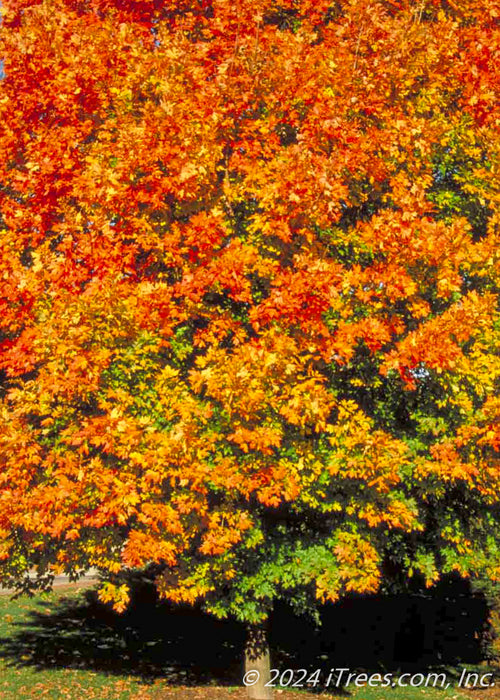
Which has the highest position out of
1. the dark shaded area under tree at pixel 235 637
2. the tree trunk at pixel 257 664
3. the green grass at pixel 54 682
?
the tree trunk at pixel 257 664

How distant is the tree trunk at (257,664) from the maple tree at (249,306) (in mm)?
1560

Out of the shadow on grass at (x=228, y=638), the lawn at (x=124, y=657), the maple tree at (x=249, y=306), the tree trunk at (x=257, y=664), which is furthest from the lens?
the shadow on grass at (x=228, y=638)

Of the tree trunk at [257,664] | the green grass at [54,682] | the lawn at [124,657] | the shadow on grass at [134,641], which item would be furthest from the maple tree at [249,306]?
the shadow on grass at [134,641]

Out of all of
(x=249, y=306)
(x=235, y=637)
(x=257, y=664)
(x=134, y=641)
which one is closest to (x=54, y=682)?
(x=257, y=664)

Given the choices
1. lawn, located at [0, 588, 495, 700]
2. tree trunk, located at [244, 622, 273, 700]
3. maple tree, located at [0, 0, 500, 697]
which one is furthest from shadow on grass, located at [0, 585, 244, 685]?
maple tree, located at [0, 0, 500, 697]

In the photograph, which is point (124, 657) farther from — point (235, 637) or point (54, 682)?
point (235, 637)

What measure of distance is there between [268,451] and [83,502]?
219 centimetres

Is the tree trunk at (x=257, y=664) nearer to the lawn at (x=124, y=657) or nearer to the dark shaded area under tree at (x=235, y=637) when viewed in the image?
the lawn at (x=124, y=657)

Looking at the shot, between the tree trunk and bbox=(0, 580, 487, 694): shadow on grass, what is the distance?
1694 millimetres

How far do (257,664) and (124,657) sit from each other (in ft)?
13.8

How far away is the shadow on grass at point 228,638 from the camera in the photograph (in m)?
13.6

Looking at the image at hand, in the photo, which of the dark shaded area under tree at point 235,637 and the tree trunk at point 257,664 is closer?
the tree trunk at point 257,664

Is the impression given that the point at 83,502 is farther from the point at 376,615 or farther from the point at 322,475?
the point at 376,615

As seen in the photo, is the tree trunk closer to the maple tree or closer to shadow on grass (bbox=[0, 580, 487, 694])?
the maple tree
